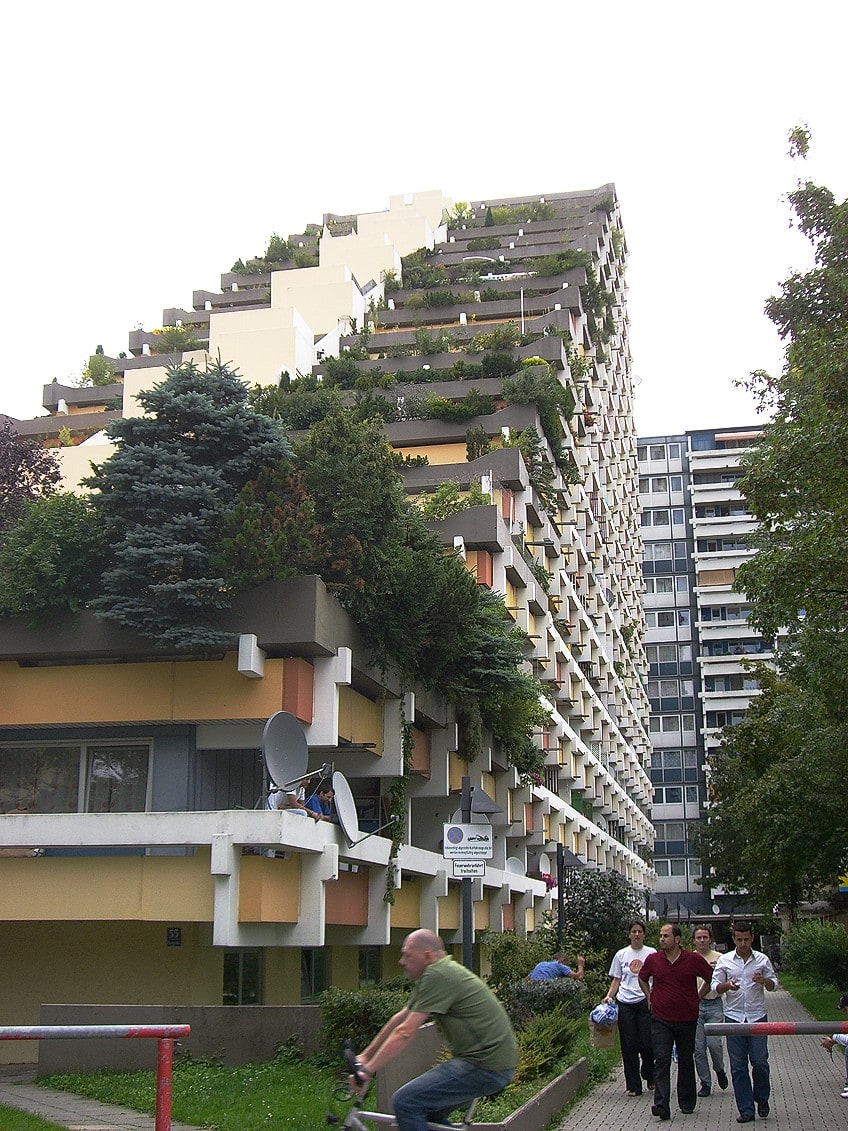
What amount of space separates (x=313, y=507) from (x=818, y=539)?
6905 millimetres

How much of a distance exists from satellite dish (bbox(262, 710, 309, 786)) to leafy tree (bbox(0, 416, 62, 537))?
7.83 m

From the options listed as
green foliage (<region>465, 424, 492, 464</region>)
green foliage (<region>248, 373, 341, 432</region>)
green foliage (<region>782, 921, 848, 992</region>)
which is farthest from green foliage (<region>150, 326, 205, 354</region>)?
green foliage (<region>782, 921, 848, 992</region>)

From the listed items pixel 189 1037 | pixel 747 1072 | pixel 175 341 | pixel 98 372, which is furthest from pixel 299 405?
pixel 98 372

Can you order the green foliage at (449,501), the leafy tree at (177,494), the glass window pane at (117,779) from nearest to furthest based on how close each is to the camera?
the leafy tree at (177,494) → the glass window pane at (117,779) → the green foliage at (449,501)

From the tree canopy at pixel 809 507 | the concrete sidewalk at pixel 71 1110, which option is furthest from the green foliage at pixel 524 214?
the concrete sidewalk at pixel 71 1110

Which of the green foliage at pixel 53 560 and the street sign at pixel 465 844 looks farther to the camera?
the green foliage at pixel 53 560

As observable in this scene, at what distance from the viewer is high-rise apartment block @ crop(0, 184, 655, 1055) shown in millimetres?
17672

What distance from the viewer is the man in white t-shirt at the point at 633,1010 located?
1378cm

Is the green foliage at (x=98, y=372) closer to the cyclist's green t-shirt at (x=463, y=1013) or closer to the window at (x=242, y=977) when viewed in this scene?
the window at (x=242, y=977)

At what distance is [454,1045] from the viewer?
753cm

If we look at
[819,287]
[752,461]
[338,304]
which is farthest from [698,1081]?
[338,304]

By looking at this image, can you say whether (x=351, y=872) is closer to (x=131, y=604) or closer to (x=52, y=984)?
(x=52, y=984)

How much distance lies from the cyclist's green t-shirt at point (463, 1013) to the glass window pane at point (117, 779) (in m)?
12.7

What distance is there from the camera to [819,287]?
2188cm
